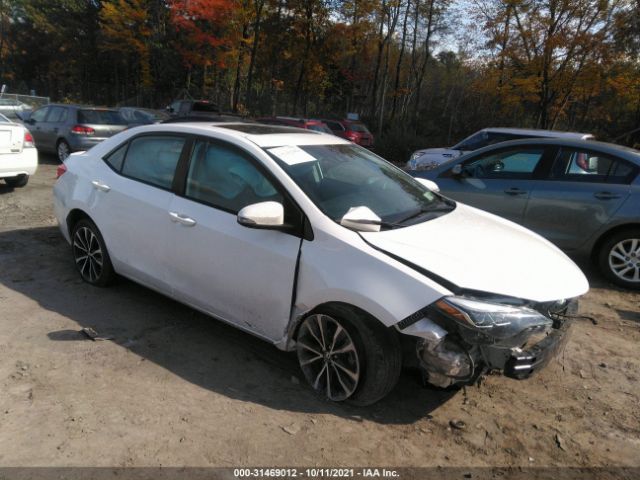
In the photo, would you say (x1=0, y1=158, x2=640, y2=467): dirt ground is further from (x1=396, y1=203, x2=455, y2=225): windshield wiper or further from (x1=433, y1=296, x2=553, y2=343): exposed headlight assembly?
(x1=396, y1=203, x2=455, y2=225): windshield wiper

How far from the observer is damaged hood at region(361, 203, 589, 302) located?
9.29 ft

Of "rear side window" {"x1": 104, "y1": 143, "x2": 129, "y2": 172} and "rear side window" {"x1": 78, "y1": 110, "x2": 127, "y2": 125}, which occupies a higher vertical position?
"rear side window" {"x1": 104, "y1": 143, "x2": 129, "y2": 172}

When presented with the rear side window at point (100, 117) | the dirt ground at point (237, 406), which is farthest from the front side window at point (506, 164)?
the rear side window at point (100, 117)

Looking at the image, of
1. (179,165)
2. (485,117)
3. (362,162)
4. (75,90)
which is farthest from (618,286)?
(75,90)

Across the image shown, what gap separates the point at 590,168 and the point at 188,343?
15.7ft

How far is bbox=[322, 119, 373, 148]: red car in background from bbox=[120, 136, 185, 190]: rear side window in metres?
17.4

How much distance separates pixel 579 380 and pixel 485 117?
27.2 m

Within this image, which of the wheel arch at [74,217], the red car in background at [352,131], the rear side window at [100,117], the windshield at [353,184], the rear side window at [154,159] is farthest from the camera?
the red car in background at [352,131]

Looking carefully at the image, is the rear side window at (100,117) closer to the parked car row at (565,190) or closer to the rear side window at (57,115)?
the rear side window at (57,115)

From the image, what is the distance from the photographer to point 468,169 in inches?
259

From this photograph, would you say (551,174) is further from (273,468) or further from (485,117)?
(485,117)

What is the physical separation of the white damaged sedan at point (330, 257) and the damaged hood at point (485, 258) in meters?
0.01

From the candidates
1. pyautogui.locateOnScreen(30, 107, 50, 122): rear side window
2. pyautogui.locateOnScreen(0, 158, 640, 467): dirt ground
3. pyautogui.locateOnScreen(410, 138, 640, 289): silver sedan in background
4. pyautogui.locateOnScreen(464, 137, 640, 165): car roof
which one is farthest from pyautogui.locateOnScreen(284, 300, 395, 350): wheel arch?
pyautogui.locateOnScreen(30, 107, 50, 122): rear side window

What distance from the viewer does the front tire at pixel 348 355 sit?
114 inches
